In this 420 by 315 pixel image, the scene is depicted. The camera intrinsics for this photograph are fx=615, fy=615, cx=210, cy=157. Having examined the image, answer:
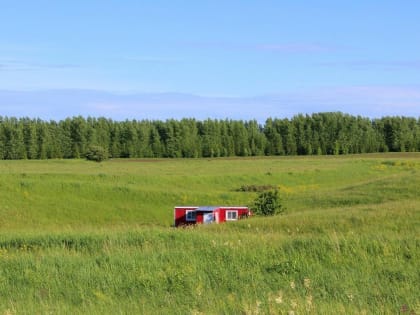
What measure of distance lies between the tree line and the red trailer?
9256 centimetres

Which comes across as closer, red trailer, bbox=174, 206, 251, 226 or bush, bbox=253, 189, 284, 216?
bush, bbox=253, 189, 284, 216

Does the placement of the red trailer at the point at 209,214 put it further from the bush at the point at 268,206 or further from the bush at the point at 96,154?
the bush at the point at 96,154

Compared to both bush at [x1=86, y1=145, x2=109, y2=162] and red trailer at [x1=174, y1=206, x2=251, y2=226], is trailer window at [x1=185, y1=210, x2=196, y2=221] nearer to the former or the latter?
red trailer at [x1=174, y1=206, x2=251, y2=226]

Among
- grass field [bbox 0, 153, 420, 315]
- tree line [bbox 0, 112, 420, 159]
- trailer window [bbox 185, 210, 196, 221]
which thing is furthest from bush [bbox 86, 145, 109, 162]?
grass field [bbox 0, 153, 420, 315]

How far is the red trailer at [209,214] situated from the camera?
1512 inches

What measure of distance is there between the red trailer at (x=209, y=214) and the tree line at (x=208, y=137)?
304 ft

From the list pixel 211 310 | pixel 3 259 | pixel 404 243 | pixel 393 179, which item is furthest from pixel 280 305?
pixel 393 179

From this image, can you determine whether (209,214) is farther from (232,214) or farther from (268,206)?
(268,206)

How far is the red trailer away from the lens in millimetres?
38406

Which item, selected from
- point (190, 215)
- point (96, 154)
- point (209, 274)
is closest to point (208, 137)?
point (96, 154)

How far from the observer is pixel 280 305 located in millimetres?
7891

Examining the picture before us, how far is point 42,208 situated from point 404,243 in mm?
39962

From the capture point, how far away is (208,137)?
457 feet

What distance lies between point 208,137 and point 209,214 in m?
101
